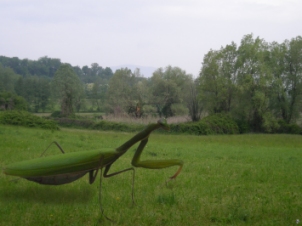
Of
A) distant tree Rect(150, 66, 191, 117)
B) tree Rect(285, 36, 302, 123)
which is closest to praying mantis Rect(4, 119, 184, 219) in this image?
distant tree Rect(150, 66, 191, 117)

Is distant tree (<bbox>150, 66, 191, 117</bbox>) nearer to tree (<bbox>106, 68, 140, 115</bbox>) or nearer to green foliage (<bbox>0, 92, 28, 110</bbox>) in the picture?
tree (<bbox>106, 68, 140, 115</bbox>)

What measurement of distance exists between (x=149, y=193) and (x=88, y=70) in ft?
180

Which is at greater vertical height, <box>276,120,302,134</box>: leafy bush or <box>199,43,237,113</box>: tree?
<box>199,43,237,113</box>: tree

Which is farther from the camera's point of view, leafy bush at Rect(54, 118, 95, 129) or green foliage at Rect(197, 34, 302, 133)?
green foliage at Rect(197, 34, 302, 133)

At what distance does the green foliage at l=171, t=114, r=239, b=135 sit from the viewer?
2694cm

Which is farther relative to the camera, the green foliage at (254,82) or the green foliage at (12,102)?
the green foliage at (254,82)

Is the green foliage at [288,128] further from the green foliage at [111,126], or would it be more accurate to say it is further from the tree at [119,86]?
the green foliage at [111,126]

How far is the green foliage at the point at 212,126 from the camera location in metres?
26.9

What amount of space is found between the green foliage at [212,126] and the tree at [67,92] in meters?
10.1

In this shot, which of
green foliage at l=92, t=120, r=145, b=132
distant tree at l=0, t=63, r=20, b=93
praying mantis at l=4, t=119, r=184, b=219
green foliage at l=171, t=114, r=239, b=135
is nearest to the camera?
praying mantis at l=4, t=119, r=184, b=219

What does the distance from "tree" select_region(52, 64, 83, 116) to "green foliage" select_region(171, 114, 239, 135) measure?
10096mm

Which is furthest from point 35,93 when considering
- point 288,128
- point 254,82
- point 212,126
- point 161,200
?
point 161,200

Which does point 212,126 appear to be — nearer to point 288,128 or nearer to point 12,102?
point 288,128

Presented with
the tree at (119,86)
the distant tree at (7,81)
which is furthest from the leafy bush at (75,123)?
the distant tree at (7,81)
